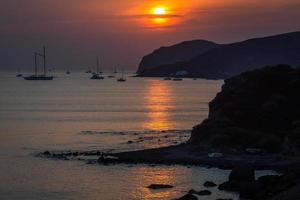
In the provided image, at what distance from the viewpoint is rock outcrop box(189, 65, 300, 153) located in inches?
2313

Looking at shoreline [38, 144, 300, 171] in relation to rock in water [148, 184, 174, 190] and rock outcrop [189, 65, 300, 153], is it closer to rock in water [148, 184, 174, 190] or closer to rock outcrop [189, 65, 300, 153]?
rock outcrop [189, 65, 300, 153]

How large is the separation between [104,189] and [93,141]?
89.1 feet

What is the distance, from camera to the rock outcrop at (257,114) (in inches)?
2313

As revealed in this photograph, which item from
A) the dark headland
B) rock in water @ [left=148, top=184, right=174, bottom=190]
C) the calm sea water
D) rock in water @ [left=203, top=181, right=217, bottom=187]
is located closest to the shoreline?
the dark headland

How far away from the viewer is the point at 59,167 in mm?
51812

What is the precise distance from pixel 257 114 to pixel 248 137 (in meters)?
5.97

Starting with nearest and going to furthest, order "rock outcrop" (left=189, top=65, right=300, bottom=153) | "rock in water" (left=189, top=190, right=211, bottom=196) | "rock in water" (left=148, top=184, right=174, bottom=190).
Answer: "rock in water" (left=189, top=190, right=211, bottom=196) → "rock in water" (left=148, top=184, right=174, bottom=190) → "rock outcrop" (left=189, top=65, right=300, bottom=153)

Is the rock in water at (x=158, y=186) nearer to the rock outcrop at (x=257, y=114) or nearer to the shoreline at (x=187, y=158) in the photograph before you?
the shoreline at (x=187, y=158)

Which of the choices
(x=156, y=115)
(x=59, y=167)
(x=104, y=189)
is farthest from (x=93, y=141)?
(x=156, y=115)

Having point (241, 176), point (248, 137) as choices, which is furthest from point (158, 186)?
point (248, 137)

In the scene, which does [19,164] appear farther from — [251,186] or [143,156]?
[251,186]

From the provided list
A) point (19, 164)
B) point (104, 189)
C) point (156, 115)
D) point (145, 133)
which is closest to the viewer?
point (104, 189)

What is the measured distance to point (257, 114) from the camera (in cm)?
6475

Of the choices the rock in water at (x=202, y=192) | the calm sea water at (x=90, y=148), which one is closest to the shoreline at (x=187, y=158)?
the calm sea water at (x=90, y=148)
